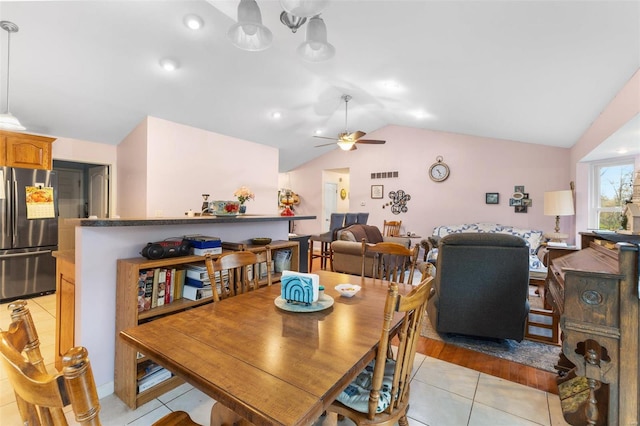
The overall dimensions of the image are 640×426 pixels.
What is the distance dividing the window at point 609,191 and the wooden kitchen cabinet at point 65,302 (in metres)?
6.04

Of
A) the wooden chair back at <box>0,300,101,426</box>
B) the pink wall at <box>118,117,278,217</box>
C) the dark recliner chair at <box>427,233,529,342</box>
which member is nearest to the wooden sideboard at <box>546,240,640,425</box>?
the dark recliner chair at <box>427,233,529,342</box>

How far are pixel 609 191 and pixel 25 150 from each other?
327 inches

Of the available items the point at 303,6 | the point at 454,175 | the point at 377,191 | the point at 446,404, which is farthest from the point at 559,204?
the point at 303,6

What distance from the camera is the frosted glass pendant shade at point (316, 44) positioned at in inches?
79.6

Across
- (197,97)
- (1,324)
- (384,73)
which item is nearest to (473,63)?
(384,73)

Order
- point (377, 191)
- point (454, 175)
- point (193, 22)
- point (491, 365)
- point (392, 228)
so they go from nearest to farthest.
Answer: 1. point (491, 365)
2. point (193, 22)
3. point (454, 175)
4. point (392, 228)
5. point (377, 191)

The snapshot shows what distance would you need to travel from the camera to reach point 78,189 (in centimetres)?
567

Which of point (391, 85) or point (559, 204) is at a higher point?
point (391, 85)

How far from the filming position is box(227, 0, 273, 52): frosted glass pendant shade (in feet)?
6.17

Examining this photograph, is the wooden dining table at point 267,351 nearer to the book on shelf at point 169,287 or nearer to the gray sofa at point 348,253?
the book on shelf at point 169,287

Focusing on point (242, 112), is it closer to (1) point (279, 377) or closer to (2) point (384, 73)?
(2) point (384, 73)

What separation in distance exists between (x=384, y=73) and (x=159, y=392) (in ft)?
13.6

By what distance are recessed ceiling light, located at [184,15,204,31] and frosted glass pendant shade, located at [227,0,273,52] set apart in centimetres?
144

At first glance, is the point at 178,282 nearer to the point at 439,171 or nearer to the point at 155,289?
the point at 155,289
